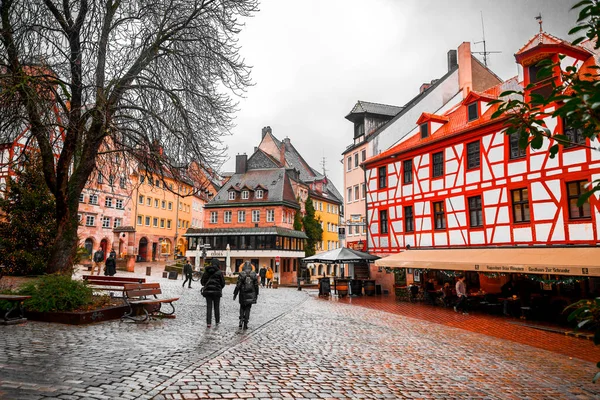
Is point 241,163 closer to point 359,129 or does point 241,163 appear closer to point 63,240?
point 359,129

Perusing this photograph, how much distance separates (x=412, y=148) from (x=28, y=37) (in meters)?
19.8

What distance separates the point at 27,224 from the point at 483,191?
19397mm

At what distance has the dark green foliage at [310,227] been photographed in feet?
201

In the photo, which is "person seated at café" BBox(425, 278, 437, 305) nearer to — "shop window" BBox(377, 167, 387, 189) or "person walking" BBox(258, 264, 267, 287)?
"shop window" BBox(377, 167, 387, 189)

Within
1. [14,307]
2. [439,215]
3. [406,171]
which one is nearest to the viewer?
[14,307]

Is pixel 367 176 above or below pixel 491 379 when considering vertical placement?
above

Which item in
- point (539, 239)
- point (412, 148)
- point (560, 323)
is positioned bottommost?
point (560, 323)

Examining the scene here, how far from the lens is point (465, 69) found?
1152 inches

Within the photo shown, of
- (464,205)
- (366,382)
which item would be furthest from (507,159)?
(366,382)

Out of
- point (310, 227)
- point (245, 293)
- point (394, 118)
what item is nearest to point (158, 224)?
point (310, 227)

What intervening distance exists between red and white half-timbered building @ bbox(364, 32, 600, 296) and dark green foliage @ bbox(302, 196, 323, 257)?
Result: 1288 inches

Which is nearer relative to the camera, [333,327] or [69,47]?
Result: [69,47]

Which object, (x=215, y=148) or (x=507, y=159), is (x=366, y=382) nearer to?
(x=215, y=148)

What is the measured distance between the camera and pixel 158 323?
35.7 feet
